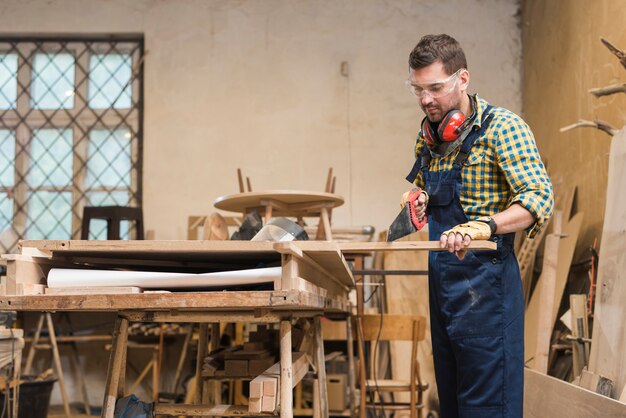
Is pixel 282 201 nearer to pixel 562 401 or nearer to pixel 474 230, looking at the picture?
pixel 562 401

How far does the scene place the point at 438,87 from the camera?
2.24 meters

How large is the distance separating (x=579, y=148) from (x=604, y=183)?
627 mm

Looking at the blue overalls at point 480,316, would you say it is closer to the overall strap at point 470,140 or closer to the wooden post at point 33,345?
the overall strap at point 470,140

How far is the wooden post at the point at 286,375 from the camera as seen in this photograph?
2.06 m

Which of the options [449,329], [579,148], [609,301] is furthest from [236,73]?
[449,329]

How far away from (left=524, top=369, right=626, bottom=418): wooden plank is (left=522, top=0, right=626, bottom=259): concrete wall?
3.90ft

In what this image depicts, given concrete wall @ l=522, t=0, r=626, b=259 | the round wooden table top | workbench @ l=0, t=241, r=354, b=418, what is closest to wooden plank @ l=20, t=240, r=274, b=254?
workbench @ l=0, t=241, r=354, b=418

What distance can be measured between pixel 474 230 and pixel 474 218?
285mm

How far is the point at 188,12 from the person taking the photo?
6754 millimetres

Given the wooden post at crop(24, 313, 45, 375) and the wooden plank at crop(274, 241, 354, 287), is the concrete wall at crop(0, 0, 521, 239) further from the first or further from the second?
the wooden plank at crop(274, 241, 354, 287)

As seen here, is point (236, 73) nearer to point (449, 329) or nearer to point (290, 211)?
point (290, 211)

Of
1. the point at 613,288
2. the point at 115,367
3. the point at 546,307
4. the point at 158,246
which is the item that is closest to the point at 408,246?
the point at 158,246

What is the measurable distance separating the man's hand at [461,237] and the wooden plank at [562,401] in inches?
44.9

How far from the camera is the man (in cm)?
210
